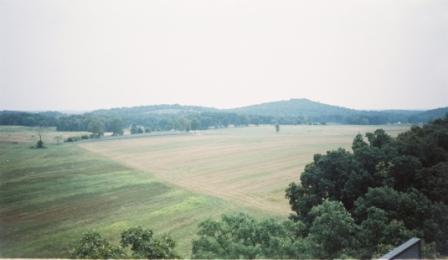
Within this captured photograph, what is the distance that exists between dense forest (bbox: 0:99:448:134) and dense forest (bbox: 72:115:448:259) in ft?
27.8

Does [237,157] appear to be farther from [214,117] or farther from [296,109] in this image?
[214,117]

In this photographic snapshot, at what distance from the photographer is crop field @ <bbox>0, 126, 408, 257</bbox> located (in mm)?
19538

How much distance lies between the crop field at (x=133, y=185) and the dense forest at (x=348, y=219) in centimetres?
530

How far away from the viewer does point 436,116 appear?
1035 inches

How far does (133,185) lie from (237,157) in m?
15.3

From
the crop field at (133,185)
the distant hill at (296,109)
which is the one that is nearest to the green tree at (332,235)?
the crop field at (133,185)

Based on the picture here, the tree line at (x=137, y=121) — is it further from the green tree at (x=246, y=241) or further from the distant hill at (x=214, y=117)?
the green tree at (x=246, y=241)

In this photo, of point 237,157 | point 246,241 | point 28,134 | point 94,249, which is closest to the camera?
point 94,249

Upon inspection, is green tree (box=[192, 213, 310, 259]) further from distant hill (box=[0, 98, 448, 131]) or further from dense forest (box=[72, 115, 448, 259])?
distant hill (box=[0, 98, 448, 131])

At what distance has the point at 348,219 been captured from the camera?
13.5 meters

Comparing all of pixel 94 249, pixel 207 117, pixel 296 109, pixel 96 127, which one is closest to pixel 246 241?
pixel 94 249

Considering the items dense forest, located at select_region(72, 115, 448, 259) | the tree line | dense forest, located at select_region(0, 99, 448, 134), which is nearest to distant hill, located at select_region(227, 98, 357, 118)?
dense forest, located at select_region(0, 99, 448, 134)

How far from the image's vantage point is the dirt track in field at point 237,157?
28766 mm

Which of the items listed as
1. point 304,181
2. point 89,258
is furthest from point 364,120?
point 89,258
